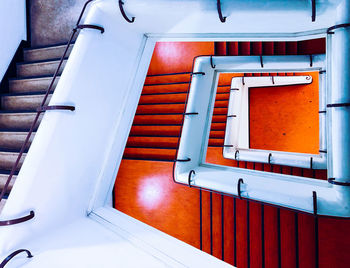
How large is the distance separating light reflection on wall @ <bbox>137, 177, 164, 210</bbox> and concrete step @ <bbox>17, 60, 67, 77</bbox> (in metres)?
2.02

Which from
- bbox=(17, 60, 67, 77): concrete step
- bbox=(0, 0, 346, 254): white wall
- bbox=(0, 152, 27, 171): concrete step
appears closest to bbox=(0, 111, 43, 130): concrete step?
bbox=(0, 152, 27, 171): concrete step

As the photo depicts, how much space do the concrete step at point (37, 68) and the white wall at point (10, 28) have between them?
166mm

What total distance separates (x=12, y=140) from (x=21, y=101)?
1.53ft

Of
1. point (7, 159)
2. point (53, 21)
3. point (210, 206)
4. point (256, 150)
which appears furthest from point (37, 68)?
point (256, 150)

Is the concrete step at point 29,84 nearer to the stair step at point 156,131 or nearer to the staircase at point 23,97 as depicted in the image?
the staircase at point 23,97

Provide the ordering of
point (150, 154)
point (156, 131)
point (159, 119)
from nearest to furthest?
point (150, 154) → point (156, 131) → point (159, 119)

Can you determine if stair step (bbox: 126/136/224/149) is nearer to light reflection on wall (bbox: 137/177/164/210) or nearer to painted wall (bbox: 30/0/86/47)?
light reflection on wall (bbox: 137/177/164/210)

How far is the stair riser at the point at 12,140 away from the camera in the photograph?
2.26m

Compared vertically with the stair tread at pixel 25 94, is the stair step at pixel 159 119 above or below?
above

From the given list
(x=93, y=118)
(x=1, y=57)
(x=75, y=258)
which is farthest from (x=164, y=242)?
(x=1, y=57)

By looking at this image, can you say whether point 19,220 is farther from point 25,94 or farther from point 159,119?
point 159,119

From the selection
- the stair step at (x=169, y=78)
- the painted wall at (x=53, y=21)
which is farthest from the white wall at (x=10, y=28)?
the stair step at (x=169, y=78)

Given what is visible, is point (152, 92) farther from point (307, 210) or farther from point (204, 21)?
point (307, 210)

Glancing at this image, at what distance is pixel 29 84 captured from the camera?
264 cm
